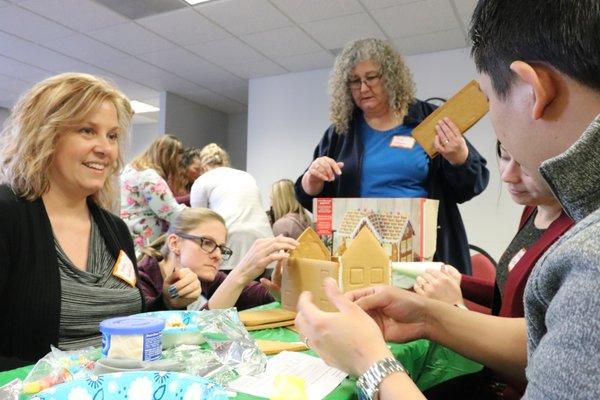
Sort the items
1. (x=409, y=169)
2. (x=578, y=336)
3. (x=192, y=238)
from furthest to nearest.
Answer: (x=192, y=238) → (x=409, y=169) → (x=578, y=336)

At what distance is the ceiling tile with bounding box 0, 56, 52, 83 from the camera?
16.8 feet

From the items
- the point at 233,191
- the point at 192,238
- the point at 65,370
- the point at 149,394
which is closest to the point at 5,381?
the point at 65,370

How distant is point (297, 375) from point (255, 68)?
475 centimetres

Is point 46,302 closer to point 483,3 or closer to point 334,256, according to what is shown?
point 334,256

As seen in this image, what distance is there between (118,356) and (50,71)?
18.5 ft

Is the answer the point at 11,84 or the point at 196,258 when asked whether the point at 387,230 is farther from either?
the point at 11,84

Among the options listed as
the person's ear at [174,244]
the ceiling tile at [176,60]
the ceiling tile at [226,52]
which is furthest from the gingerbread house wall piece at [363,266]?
the ceiling tile at [176,60]

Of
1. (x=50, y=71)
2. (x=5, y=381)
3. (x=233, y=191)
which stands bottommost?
(x=5, y=381)

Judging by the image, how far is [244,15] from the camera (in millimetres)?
3818

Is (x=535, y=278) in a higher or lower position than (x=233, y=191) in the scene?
lower

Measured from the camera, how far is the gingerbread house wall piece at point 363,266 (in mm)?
1132

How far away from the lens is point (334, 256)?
51.5 inches

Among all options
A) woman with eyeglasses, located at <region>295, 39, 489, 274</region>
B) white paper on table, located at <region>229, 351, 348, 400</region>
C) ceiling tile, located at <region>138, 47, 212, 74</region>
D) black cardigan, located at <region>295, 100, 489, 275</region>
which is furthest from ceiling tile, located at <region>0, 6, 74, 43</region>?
white paper on table, located at <region>229, 351, 348, 400</region>

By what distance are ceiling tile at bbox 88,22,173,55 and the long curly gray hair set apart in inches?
115
